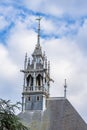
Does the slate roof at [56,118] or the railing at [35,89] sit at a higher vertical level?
the railing at [35,89]

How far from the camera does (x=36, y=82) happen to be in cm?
6222

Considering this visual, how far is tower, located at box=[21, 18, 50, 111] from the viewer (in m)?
60.1

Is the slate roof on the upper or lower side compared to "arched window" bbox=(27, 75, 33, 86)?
lower

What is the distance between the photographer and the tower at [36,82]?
60.1 metres

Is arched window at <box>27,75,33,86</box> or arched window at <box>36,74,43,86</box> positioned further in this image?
arched window at <box>36,74,43,86</box>

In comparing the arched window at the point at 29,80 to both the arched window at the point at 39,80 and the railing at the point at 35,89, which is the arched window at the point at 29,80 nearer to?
the railing at the point at 35,89

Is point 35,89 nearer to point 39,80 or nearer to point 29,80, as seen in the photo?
point 29,80

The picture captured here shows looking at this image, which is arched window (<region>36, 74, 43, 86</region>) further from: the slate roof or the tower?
the slate roof

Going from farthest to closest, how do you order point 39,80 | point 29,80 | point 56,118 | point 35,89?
point 39,80 < point 29,80 < point 35,89 < point 56,118

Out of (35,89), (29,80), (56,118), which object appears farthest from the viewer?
(29,80)

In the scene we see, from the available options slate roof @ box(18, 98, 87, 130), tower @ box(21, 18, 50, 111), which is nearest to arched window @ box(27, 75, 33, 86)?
tower @ box(21, 18, 50, 111)

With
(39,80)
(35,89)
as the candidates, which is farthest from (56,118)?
(39,80)

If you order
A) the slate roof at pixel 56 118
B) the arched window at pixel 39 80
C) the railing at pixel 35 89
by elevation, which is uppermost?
the arched window at pixel 39 80

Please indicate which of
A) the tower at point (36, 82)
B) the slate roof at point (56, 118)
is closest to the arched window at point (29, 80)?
the tower at point (36, 82)
